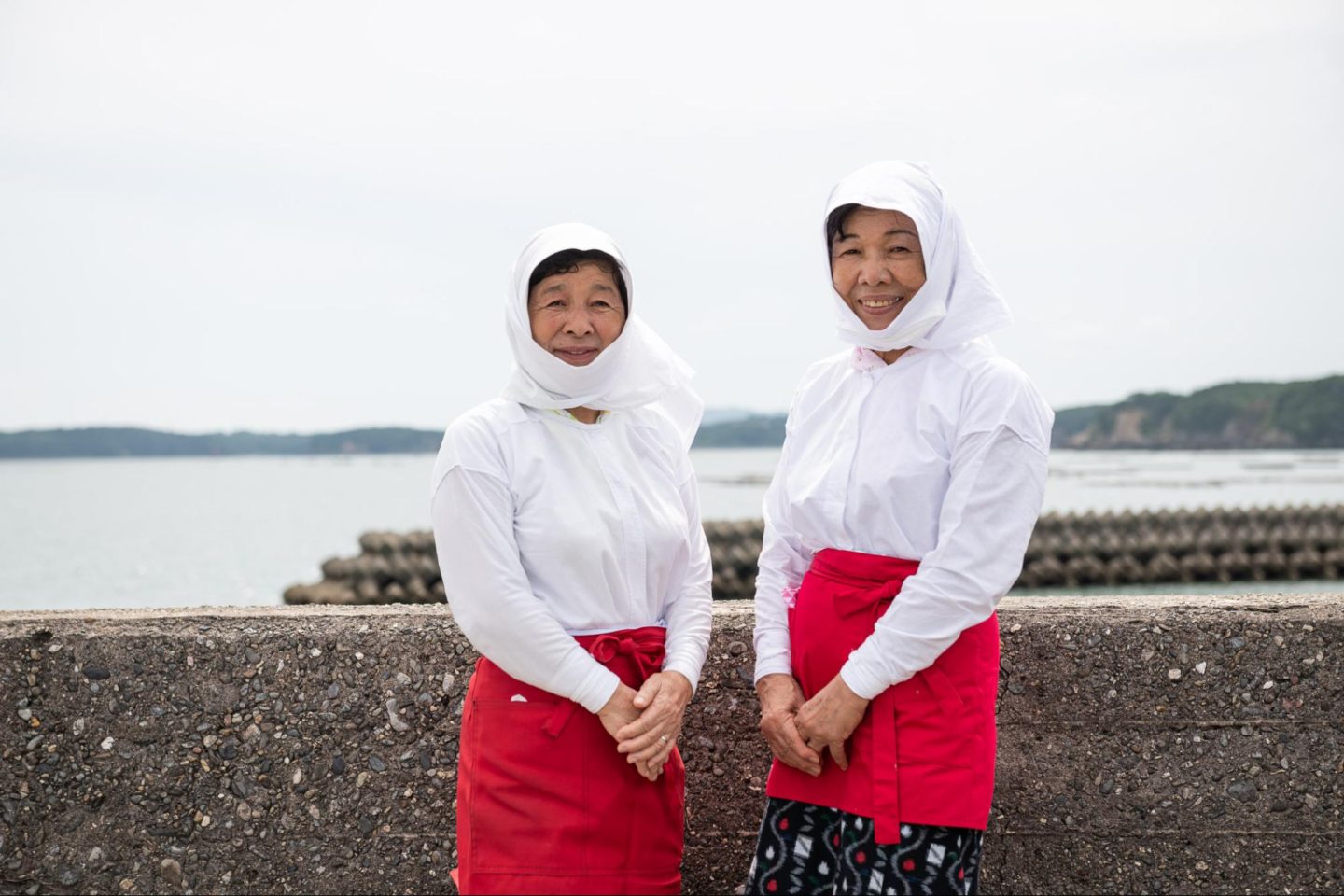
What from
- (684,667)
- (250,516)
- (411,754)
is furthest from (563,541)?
(250,516)

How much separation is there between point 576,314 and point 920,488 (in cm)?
75

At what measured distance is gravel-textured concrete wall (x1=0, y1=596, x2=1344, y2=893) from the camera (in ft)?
9.05

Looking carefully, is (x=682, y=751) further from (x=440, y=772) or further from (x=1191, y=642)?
(x=1191, y=642)

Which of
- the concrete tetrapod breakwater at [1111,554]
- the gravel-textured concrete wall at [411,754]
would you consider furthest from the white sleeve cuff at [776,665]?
the concrete tetrapod breakwater at [1111,554]

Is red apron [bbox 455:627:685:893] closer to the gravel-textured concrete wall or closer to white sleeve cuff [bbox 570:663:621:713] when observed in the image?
white sleeve cuff [bbox 570:663:621:713]

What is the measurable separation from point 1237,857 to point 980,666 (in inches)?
46.8

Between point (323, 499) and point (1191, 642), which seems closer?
point (1191, 642)

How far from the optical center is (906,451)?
2131mm

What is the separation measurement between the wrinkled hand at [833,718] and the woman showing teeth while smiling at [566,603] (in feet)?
0.81

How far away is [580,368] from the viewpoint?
84.7 inches

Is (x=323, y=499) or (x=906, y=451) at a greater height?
(x=906, y=451)

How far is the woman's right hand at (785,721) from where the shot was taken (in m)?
2.19

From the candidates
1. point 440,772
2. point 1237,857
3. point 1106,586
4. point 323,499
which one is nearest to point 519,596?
point 440,772

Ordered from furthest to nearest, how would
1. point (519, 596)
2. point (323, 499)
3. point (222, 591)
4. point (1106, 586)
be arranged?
point (323, 499)
point (222, 591)
point (1106, 586)
point (519, 596)
